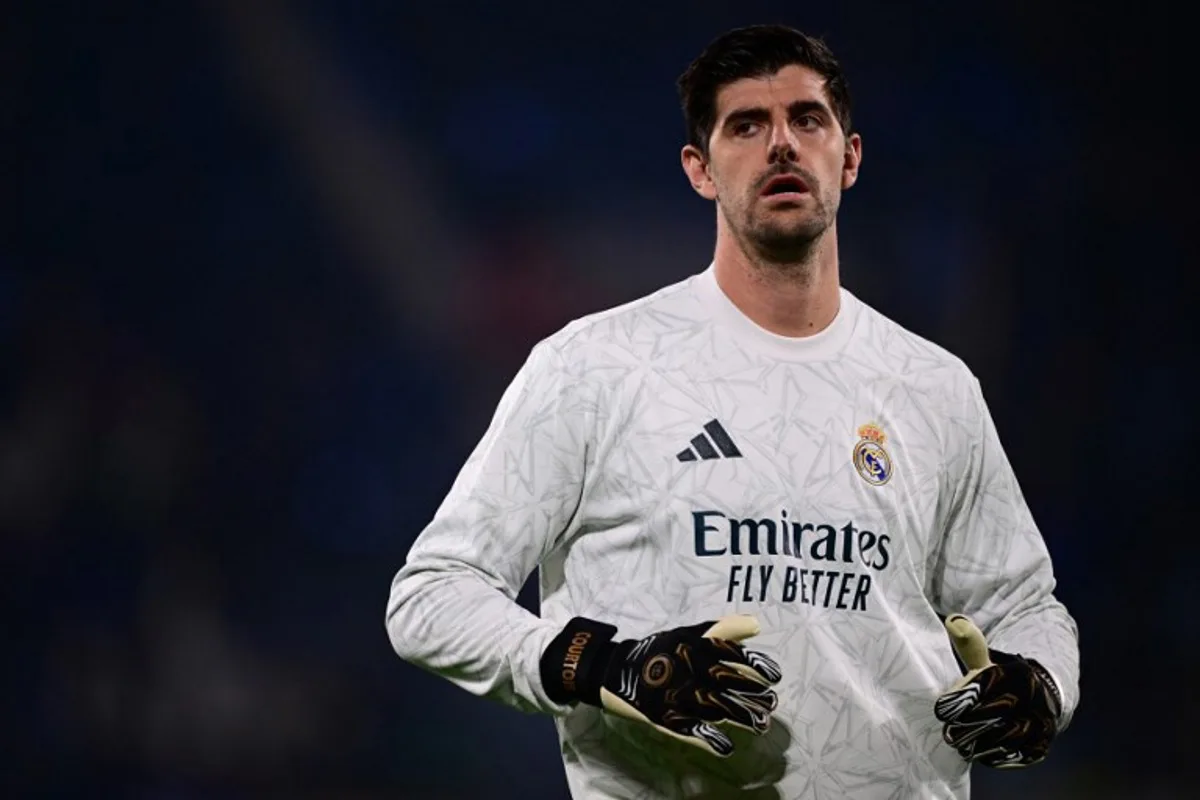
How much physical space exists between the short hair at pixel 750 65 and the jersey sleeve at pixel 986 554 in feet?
1.27

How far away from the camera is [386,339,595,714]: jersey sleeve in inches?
58.0

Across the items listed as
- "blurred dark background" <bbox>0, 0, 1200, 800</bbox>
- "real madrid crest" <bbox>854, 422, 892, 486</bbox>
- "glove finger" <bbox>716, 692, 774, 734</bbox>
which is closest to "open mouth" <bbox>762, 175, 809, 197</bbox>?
"real madrid crest" <bbox>854, 422, 892, 486</bbox>

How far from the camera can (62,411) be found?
9.89 ft

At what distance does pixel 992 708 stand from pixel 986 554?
0.90 feet

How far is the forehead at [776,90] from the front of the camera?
174 cm

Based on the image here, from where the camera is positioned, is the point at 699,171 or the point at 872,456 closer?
the point at 872,456

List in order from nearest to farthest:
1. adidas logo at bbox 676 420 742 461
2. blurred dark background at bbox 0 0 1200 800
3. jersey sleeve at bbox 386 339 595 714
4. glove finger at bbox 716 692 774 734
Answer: glove finger at bbox 716 692 774 734
jersey sleeve at bbox 386 339 595 714
adidas logo at bbox 676 420 742 461
blurred dark background at bbox 0 0 1200 800

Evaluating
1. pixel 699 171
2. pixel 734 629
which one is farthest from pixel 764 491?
pixel 699 171

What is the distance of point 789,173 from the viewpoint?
5.53 feet

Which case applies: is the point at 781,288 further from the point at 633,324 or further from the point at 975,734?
the point at 975,734

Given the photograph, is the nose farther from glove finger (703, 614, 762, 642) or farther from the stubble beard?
glove finger (703, 614, 762, 642)

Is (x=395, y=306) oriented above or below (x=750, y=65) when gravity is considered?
below

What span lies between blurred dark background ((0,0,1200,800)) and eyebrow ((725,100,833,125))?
4.64ft

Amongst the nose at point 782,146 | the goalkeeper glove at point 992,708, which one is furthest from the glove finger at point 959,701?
the nose at point 782,146
